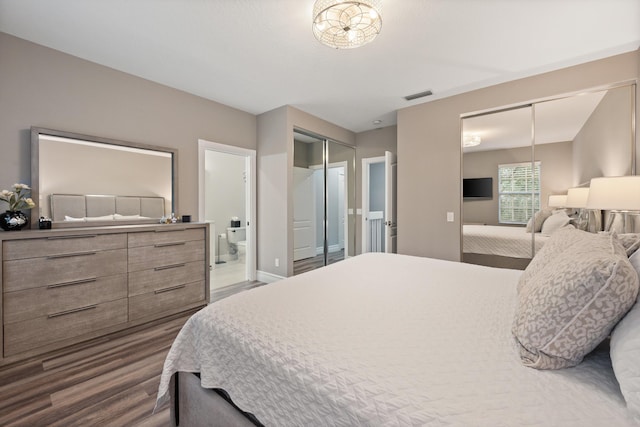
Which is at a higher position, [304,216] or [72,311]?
[304,216]

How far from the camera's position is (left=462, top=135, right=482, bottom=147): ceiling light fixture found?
318 cm

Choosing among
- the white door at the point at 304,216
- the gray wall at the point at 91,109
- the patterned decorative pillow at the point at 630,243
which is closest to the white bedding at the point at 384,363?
the patterned decorative pillow at the point at 630,243

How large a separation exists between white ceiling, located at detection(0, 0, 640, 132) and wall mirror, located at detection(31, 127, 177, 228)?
2.71 feet

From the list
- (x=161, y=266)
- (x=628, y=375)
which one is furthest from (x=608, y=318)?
(x=161, y=266)

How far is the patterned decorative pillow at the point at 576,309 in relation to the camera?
76 cm

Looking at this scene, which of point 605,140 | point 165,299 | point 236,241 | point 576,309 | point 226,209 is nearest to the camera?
point 576,309

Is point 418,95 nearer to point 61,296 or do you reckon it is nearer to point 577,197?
point 577,197

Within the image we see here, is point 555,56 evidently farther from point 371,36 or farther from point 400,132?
point 371,36

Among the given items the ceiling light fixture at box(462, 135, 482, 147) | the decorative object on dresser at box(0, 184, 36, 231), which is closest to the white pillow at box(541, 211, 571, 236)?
the ceiling light fixture at box(462, 135, 482, 147)

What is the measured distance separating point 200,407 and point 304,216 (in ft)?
12.5

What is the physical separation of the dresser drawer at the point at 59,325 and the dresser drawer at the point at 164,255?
0.36 m

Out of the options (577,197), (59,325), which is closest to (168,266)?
(59,325)

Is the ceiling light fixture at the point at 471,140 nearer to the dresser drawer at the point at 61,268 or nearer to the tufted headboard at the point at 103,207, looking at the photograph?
the tufted headboard at the point at 103,207

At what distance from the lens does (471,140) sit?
3230 millimetres
